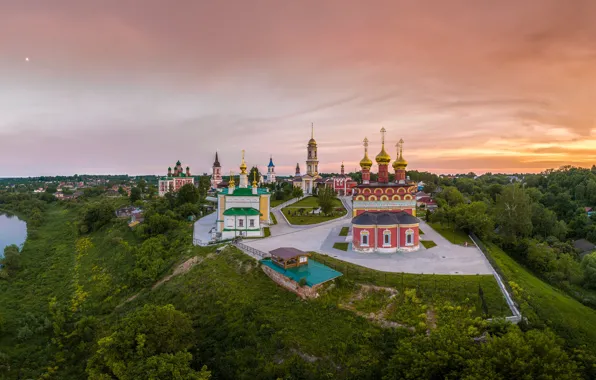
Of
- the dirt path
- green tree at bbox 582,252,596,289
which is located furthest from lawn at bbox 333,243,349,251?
green tree at bbox 582,252,596,289

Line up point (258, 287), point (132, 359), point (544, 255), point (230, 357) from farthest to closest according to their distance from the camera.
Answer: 1. point (544, 255)
2. point (258, 287)
3. point (230, 357)
4. point (132, 359)

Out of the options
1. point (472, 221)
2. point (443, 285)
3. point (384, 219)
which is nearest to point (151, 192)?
point (384, 219)

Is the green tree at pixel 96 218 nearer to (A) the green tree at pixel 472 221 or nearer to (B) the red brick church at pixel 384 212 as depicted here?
(B) the red brick church at pixel 384 212

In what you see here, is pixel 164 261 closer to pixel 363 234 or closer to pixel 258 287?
pixel 258 287

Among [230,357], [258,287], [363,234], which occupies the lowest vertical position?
[230,357]

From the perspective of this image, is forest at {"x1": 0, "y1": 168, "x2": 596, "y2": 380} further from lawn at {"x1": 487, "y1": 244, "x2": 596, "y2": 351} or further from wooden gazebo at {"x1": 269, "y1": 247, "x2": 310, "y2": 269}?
wooden gazebo at {"x1": 269, "y1": 247, "x2": 310, "y2": 269}

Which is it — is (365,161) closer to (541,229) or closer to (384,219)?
(384,219)

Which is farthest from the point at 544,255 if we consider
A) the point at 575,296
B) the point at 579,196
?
the point at 579,196
